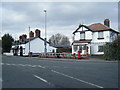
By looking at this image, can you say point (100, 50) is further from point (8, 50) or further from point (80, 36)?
point (8, 50)

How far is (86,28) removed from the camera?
139 ft

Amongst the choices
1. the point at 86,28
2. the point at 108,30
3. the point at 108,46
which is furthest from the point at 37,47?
the point at 108,46

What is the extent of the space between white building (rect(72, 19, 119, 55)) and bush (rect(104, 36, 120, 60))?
438 inches

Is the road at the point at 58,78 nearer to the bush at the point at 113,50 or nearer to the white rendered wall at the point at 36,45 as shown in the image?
the bush at the point at 113,50

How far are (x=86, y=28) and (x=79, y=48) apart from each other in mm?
4954

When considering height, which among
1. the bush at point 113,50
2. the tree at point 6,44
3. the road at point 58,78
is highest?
the tree at point 6,44

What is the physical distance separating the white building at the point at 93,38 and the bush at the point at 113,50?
11.1m

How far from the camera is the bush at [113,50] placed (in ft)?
87.5

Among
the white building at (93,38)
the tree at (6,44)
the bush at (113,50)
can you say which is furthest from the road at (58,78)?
the tree at (6,44)

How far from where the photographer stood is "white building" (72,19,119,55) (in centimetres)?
3950

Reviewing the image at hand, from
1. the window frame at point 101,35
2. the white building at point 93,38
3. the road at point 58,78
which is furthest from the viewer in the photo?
the window frame at point 101,35

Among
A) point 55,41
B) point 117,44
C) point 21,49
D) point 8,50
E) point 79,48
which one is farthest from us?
point 55,41

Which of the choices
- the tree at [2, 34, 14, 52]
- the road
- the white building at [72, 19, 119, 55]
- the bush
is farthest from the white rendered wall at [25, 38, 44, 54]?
the road

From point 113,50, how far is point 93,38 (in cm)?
1484
